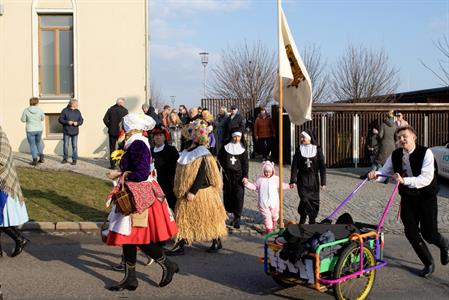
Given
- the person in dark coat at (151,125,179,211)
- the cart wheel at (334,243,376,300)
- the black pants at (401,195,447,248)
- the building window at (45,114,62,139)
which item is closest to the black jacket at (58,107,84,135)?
the building window at (45,114,62,139)

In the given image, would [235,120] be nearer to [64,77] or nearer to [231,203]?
[64,77]

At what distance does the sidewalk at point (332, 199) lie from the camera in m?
9.18

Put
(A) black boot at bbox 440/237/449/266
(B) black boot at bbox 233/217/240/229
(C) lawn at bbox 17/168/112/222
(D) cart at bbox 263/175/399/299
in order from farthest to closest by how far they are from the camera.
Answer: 1. (C) lawn at bbox 17/168/112/222
2. (B) black boot at bbox 233/217/240/229
3. (A) black boot at bbox 440/237/449/266
4. (D) cart at bbox 263/175/399/299

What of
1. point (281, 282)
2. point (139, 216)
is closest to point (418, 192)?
point (281, 282)

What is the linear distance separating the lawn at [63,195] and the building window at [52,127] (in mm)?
4113

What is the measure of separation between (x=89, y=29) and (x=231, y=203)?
33.9 feet

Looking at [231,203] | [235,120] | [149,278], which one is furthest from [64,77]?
[149,278]

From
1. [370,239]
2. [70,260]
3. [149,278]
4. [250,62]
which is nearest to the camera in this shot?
[370,239]

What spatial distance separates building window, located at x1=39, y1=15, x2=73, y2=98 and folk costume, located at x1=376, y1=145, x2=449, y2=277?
1356 cm

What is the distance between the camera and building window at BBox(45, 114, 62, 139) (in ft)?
57.3

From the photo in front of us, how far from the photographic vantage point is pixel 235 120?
16.8m

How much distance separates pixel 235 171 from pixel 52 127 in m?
10.6

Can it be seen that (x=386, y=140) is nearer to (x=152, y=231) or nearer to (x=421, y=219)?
(x=421, y=219)

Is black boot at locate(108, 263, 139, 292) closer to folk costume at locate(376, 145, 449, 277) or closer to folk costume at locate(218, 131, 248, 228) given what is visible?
folk costume at locate(376, 145, 449, 277)
